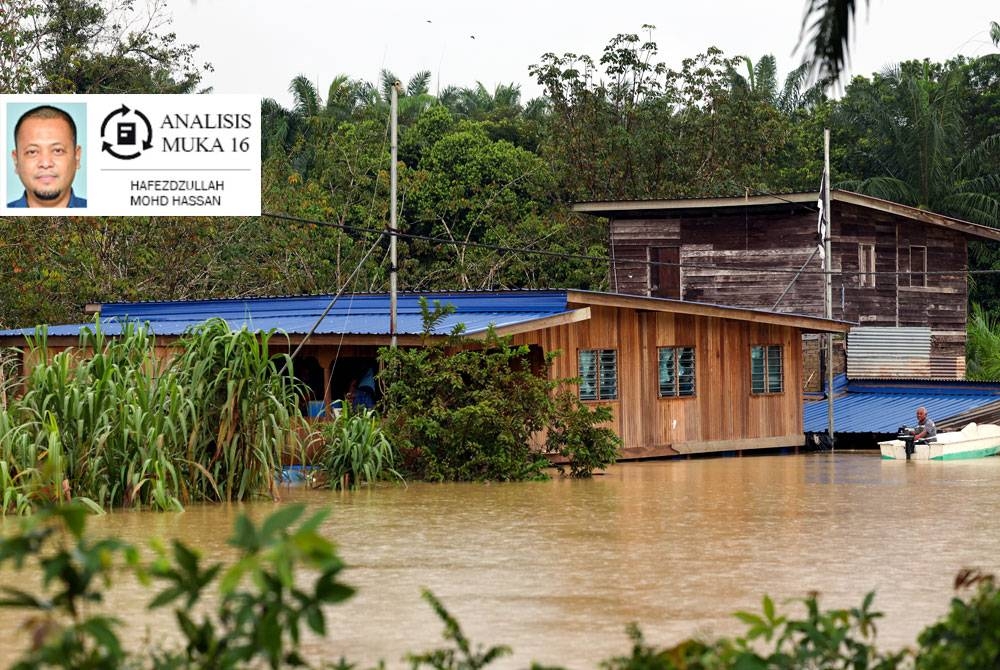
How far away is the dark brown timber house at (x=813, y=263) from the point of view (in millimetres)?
34031

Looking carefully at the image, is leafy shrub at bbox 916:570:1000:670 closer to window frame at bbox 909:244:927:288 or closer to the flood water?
the flood water

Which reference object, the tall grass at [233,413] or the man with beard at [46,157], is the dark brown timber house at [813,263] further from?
the tall grass at [233,413]

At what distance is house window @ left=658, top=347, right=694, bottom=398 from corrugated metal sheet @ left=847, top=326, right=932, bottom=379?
30.6 feet

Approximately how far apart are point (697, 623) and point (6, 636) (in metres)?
4.00

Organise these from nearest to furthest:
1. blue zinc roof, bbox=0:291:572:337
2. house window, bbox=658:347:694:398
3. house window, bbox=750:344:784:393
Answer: blue zinc roof, bbox=0:291:572:337, house window, bbox=658:347:694:398, house window, bbox=750:344:784:393

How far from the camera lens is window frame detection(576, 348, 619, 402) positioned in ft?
79.0

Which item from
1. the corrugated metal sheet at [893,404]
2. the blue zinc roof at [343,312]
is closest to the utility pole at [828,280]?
the corrugated metal sheet at [893,404]

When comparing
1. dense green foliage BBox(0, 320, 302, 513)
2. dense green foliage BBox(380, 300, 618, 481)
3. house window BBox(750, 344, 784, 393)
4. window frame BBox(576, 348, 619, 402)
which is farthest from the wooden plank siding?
dense green foliage BBox(0, 320, 302, 513)

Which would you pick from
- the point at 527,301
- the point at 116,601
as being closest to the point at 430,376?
the point at 527,301

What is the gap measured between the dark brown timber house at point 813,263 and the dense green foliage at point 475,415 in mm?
13160

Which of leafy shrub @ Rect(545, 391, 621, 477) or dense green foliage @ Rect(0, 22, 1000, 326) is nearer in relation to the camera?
leafy shrub @ Rect(545, 391, 621, 477)

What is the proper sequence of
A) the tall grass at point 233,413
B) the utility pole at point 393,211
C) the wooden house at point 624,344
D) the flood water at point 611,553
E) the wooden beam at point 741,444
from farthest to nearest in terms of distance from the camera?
1. the wooden beam at point 741,444
2. the wooden house at point 624,344
3. the utility pole at point 393,211
4. the tall grass at point 233,413
5. the flood water at point 611,553

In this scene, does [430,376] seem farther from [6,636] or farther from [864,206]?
[864,206]

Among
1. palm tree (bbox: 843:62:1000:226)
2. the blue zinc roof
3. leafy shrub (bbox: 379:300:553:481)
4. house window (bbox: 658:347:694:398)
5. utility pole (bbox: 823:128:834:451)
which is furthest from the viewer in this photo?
palm tree (bbox: 843:62:1000:226)
